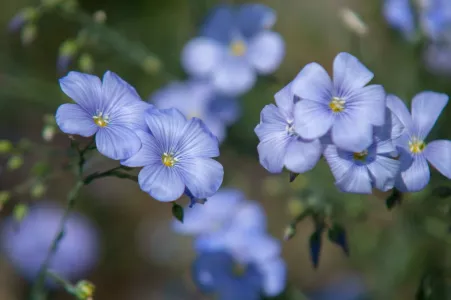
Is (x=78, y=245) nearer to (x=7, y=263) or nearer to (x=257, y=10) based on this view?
(x=7, y=263)

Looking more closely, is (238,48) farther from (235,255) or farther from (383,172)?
(383,172)

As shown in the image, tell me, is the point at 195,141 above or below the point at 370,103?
below

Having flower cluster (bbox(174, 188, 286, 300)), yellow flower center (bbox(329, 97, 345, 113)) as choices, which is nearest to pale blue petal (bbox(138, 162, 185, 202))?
yellow flower center (bbox(329, 97, 345, 113))

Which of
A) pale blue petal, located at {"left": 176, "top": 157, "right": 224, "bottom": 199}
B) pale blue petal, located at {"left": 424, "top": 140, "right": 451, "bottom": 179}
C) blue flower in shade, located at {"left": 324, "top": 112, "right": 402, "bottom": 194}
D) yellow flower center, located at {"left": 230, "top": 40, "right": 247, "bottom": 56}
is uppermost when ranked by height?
blue flower in shade, located at {"left": 324, "top": 112, "right": 402, "bottom": 194}

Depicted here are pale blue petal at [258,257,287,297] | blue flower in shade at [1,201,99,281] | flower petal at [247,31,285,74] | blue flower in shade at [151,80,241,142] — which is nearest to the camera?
pale blue petal at [258,257,287,297]

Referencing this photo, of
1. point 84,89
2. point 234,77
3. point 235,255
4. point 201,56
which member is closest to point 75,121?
point 84,89

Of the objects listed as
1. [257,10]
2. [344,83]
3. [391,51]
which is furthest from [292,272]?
[344,83]

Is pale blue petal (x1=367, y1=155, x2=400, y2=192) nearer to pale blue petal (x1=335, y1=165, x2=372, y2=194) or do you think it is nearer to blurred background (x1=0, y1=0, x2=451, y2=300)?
pale blue petal (x1=335, y1=165, x2=372, y2=194)
